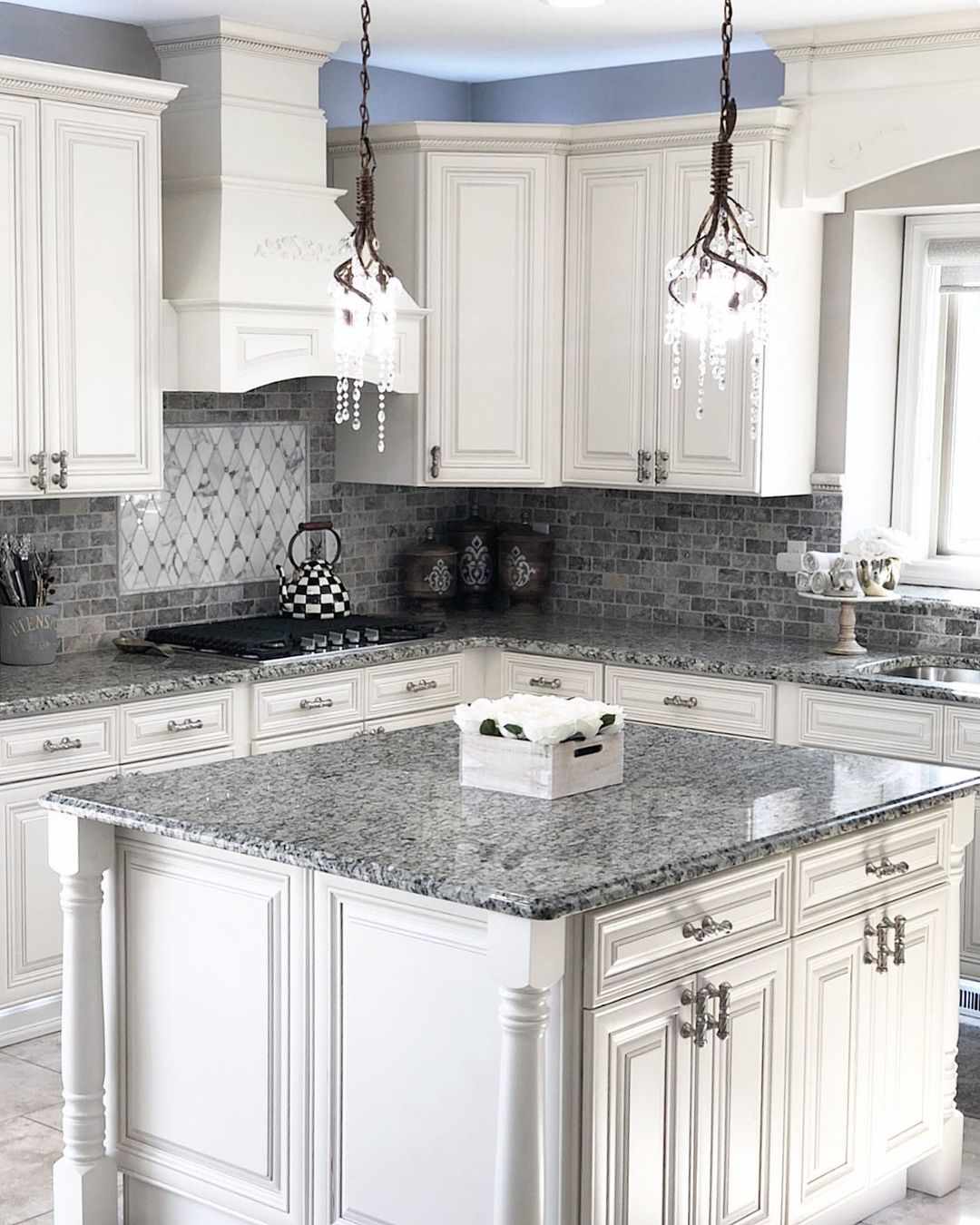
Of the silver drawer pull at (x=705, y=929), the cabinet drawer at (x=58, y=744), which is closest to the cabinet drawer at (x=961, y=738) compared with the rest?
the silver drawer pull at (x=705, y=929)

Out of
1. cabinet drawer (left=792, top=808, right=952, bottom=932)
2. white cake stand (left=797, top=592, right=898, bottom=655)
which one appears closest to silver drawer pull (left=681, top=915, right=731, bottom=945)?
cabinet drawer (left=792, top=808, right=952, bottom=932)

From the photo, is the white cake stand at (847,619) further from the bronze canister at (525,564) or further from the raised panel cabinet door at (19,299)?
the raised panel cabinet door at (19,299)

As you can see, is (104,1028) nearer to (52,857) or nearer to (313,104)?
(52,857)

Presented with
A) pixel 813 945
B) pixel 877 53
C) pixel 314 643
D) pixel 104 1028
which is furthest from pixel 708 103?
pixel 104 1028

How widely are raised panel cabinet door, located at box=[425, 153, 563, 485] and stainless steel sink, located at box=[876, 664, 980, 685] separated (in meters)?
1.37

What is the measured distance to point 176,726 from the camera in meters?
4.83

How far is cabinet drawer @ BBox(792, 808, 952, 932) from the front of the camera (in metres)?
3.27

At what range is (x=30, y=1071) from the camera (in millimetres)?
4375

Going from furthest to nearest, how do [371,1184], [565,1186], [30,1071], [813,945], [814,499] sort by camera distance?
[814,499] < [30,1071] < [813,945] < [371,1184] < [565,1186]

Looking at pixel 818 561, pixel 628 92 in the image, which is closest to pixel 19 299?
pixel 628 92

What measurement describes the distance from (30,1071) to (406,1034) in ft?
5.91

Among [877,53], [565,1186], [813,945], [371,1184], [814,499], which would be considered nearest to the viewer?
[565,1186]

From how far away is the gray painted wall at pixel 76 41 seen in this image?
4977 millimetres

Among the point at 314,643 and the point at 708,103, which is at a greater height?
the point at 708,103
